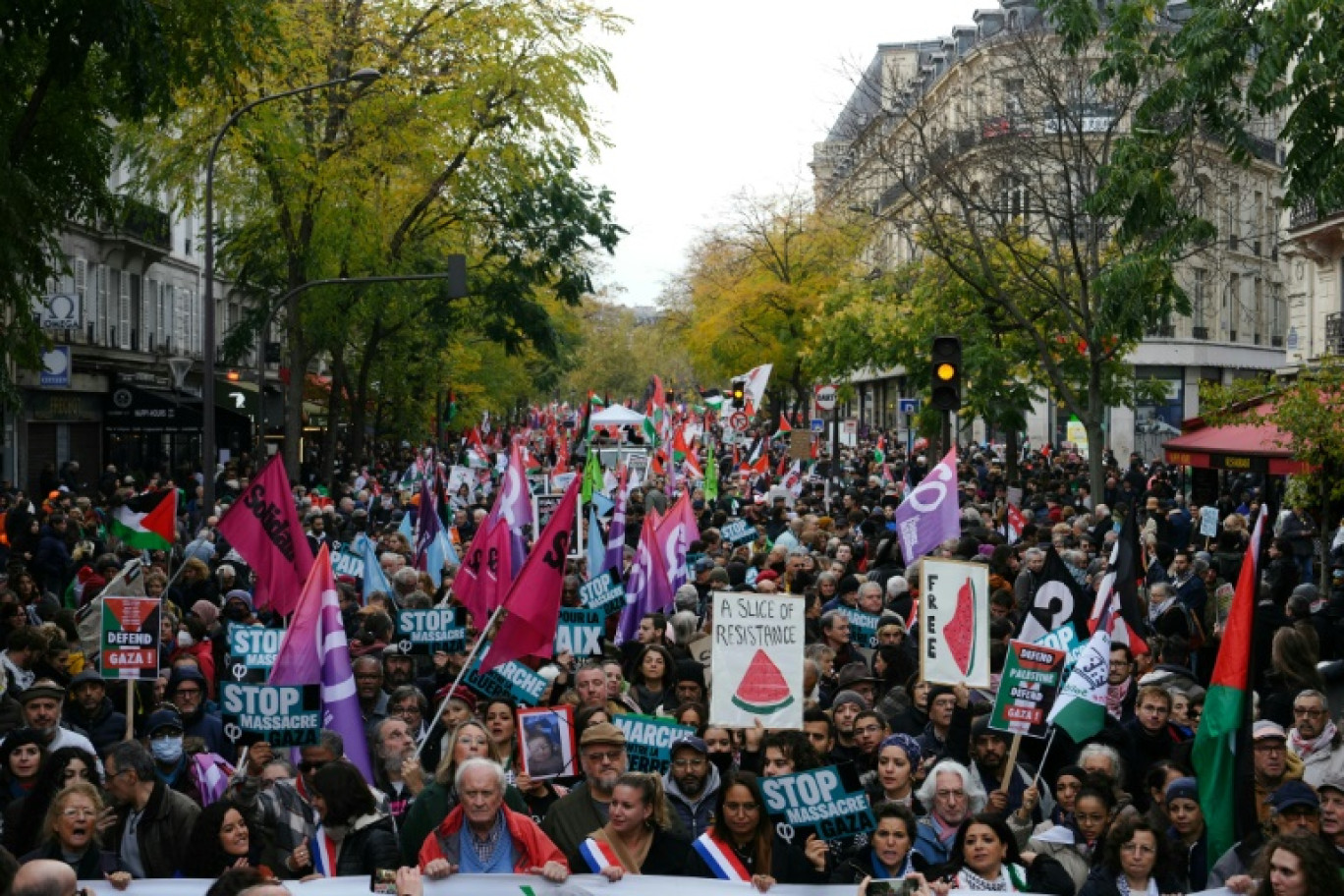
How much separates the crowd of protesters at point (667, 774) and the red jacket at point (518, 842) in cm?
1

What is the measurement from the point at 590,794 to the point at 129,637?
12.1ft

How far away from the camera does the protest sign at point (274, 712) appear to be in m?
9.01

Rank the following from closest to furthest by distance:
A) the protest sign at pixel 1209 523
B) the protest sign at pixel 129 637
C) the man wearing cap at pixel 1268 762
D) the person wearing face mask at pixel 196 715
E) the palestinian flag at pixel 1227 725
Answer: the palestinian flag at pixel 1227 725, the man wearing cap at pixel 1268 762, the person wearing face mask at pixel 196 715, the protest sign at pixel 129 637, the protest sign at pixel 1209 523

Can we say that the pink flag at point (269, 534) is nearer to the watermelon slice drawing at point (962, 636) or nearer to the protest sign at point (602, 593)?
the protest sign at point (602, 593)

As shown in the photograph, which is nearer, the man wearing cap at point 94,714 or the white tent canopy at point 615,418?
the man wearing cap at point 94,714

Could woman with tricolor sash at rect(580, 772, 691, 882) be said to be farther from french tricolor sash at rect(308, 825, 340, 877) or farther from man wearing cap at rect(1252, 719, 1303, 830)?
man wearing cap at rect(1252, 719, 1303, 830)

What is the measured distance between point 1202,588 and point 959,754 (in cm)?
636

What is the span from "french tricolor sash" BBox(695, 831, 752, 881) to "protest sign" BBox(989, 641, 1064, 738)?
7.50 ft

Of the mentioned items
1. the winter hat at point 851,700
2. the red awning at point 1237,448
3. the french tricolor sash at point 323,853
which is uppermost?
the red awning at point 1237,448

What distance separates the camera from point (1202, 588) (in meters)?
15.1

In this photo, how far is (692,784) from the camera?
808cm

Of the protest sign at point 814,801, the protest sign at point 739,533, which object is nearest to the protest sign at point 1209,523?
the protest sign at point 739,533

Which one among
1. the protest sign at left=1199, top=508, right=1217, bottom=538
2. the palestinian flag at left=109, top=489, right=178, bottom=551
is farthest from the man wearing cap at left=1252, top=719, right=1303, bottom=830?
the protest sign at left=1199, top=508, right=1217, bottom=538

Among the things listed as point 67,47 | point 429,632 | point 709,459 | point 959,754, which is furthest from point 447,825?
point 709,459
